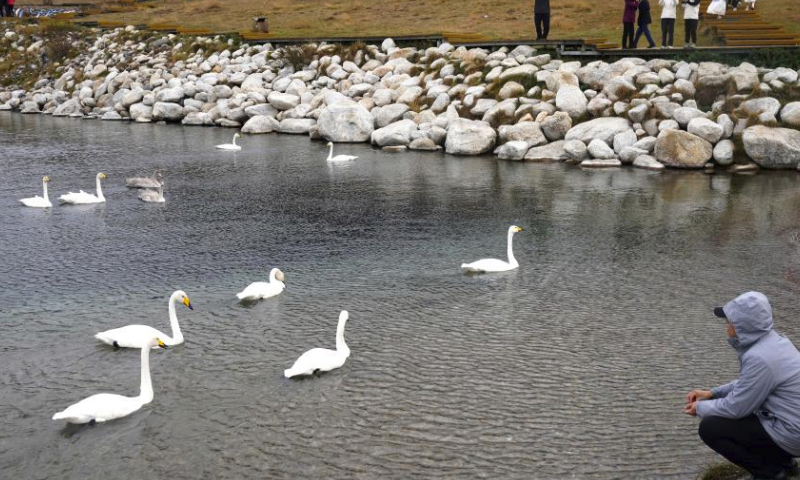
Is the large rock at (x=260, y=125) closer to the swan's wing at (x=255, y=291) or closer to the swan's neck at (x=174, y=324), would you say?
the swan's wing at (x=255, y=291)

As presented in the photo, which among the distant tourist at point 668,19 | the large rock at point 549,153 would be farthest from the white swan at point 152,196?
the distant tourist at point 668,19

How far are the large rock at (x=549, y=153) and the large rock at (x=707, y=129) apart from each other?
4.61 meters

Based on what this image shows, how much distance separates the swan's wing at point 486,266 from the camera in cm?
1602

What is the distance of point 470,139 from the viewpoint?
3222cm

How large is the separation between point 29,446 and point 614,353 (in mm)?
7931

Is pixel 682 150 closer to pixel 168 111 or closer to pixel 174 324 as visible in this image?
pixel 174 324

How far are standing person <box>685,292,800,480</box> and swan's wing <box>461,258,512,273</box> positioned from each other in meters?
8.62

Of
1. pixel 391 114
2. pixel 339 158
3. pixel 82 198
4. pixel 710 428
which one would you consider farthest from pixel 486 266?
pixel 391 114

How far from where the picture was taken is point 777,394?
23.1 ft

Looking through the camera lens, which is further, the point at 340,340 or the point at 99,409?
the point at 340,340

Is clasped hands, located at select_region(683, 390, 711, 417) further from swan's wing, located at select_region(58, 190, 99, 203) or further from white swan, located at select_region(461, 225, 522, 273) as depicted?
swan's wing, located at select_region(58, 190, 99, 203)

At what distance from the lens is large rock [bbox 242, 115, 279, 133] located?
39.4 m

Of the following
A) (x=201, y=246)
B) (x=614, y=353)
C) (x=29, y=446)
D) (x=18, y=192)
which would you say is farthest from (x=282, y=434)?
(x=18, y=192)

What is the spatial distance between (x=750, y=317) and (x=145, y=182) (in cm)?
2090
